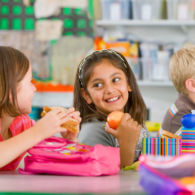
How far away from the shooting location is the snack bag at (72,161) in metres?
0.89

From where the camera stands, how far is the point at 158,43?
357 cm

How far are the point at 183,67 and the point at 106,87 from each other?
691mm

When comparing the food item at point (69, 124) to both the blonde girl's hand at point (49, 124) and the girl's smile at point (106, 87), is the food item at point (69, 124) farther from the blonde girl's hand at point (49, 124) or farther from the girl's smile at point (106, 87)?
the girl's smile at point (106, 87)

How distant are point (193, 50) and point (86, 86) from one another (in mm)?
781

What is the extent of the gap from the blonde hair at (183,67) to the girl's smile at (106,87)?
61 centimetres

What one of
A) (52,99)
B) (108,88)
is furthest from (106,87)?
(52,99)

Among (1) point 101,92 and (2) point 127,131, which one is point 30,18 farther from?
(2) point 127,131

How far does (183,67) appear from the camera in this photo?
1956 mm

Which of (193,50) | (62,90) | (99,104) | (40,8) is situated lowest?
(62,90)

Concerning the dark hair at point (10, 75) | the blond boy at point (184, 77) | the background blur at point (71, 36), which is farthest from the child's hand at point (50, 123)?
the background blur at point (71, 36)

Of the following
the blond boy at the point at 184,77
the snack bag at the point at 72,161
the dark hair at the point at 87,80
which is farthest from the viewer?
the blond boy at the point at 184,77

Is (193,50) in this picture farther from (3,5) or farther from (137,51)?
(3,5)

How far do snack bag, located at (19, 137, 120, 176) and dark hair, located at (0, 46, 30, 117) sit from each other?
168mm

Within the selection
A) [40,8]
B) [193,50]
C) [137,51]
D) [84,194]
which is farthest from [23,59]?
[40,8]
